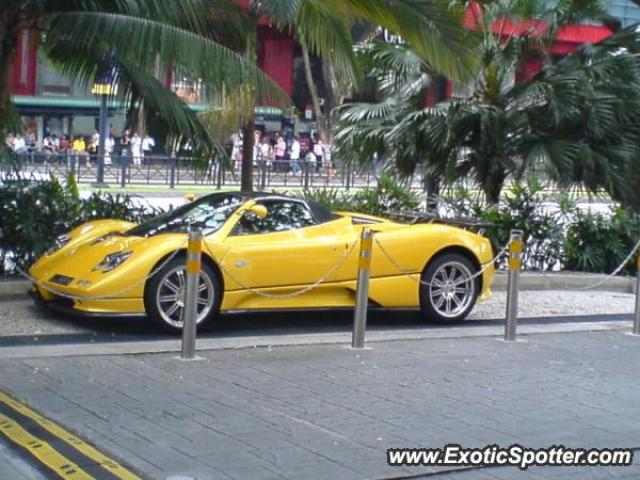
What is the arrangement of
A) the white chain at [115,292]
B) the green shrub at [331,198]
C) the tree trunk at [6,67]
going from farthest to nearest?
the green shrub at [331,198]
the tree trunk at [6,67]
the white chain at [115,292]

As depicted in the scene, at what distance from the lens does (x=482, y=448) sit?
682 cm

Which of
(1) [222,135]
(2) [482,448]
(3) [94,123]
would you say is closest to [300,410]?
(2) [482,448]

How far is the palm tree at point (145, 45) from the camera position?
1070 centimetres

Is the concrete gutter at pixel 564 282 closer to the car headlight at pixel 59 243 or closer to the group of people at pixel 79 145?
the car headlight at pixel 59 243

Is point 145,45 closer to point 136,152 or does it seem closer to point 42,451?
point 42,451

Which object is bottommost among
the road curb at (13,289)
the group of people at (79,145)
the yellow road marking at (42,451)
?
the yellow road marking at (42,451)

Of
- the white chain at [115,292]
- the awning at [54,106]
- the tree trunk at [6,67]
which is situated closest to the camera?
the white chain at [115,292]

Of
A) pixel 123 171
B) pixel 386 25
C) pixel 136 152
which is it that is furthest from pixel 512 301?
pixel 136 152

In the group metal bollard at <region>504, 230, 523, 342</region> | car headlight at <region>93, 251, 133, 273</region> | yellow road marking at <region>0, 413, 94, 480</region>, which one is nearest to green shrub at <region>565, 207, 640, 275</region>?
metal bollard at <region>504, 230, 523, 342</region>

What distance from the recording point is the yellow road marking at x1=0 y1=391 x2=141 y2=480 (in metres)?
6.08

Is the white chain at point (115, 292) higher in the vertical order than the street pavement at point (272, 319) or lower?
higher

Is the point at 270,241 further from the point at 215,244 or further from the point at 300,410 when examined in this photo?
the point at 300,410

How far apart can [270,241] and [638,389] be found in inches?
156

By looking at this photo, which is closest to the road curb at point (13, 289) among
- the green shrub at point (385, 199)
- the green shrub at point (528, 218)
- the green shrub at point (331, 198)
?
the green shrub at point (331, 198)
